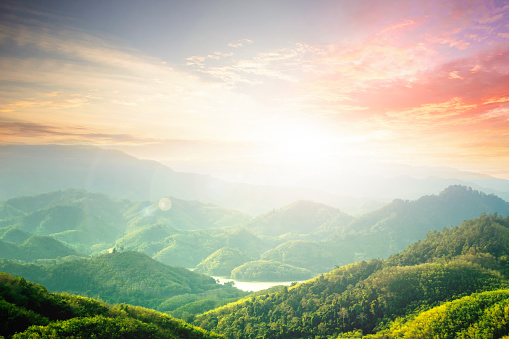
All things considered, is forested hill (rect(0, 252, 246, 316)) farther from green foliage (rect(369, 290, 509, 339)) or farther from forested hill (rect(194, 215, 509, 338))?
green foliage (rect(369, 290, 509, 339))

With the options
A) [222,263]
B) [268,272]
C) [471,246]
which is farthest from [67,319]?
[222,263]

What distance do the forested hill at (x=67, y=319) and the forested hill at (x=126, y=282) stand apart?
1566 inches

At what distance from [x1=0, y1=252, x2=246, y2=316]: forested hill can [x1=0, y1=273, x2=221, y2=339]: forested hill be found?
1566 inches

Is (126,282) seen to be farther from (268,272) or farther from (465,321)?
(465,321)

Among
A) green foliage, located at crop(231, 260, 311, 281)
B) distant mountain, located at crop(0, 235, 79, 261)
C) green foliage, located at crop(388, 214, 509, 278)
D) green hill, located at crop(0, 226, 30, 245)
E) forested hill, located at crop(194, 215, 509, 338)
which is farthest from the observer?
green hill, located at crop(0, 226, 30, 245)

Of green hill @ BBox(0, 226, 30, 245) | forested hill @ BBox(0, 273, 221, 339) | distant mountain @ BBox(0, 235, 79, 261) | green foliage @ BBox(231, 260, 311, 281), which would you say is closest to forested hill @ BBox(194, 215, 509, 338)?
forested hill @ BBox(0, 273, 221, 339)

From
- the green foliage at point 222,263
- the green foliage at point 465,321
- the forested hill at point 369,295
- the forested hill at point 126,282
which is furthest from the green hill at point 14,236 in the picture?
the green foliage at point 465,321

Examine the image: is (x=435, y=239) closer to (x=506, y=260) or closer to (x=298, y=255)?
(x=506, y=260)

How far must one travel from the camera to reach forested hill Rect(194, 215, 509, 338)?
182 feet

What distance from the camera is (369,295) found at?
59.7 m

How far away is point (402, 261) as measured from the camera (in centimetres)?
7800

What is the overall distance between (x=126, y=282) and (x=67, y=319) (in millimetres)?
68600

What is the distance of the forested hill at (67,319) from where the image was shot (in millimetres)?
30094

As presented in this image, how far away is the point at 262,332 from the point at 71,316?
3295cm
